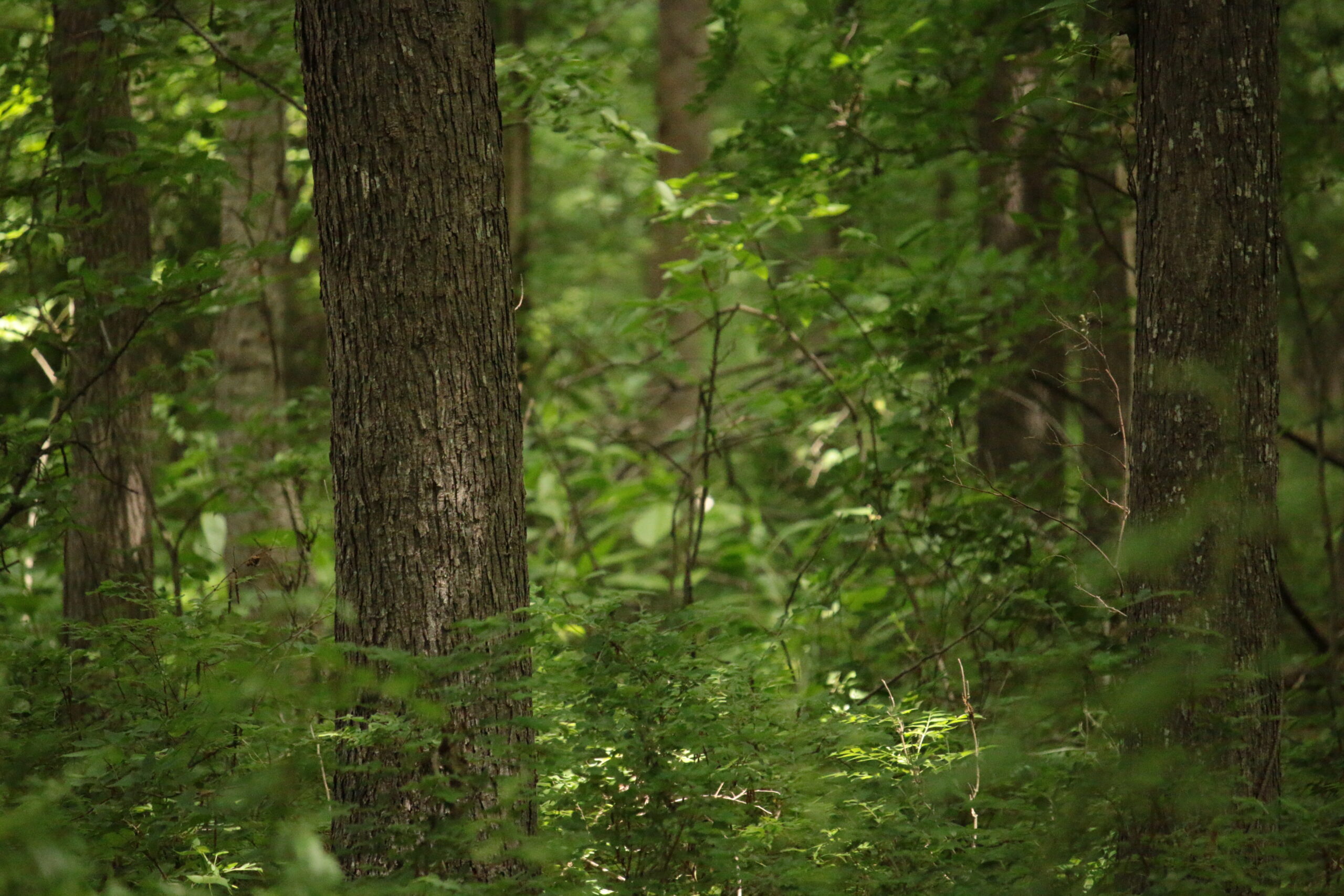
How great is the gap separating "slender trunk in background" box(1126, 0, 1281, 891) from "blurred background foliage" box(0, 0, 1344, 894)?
18 centimetres

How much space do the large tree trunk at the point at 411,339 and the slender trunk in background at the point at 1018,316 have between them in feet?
11.4

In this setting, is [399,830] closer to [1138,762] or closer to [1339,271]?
[1138,762]

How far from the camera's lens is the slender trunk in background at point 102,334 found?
4.86 m

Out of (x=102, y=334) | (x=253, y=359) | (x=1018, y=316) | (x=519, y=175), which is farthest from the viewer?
(x=519, y=175)

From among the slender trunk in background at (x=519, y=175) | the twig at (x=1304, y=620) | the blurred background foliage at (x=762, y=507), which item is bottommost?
the twig at (x=1304, y=620)

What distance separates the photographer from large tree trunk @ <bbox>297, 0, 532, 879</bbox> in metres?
2.97

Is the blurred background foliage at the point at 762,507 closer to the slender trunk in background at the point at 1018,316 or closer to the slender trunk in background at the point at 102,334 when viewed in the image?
the slender trunk in background at the point at 1018,316

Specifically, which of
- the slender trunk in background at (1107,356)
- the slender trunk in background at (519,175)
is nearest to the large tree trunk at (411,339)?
the slender trunk in background at (1107,356)

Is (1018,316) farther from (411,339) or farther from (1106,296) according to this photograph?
(411,339)

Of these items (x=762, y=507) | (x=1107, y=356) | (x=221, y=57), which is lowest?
(x=762, y=507)

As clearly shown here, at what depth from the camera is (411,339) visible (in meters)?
3.00

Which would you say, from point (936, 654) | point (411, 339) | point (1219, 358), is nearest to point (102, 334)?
point (411, 339)

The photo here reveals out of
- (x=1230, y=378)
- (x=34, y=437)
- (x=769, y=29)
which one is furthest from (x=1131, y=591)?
(x=769, y=29)

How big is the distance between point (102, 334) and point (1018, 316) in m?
4.63
